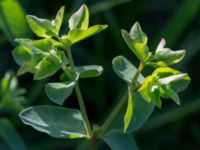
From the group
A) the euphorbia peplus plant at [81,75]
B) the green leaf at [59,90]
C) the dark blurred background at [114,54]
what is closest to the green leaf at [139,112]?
the euphorbia peplus plant at [81,75]

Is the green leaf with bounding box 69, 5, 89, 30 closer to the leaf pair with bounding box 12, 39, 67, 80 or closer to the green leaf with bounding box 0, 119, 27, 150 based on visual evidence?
the leaf pair with bounding box 12, 39, 67, 80

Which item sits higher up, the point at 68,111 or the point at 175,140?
the point at 68,111

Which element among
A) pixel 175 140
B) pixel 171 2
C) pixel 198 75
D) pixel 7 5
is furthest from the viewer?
pixel 171 2

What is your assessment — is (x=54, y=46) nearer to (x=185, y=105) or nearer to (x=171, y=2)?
(x=185, y=105)

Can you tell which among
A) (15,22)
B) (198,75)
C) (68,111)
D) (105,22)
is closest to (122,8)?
(105,22)

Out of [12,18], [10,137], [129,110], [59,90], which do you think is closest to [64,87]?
[59,90]
